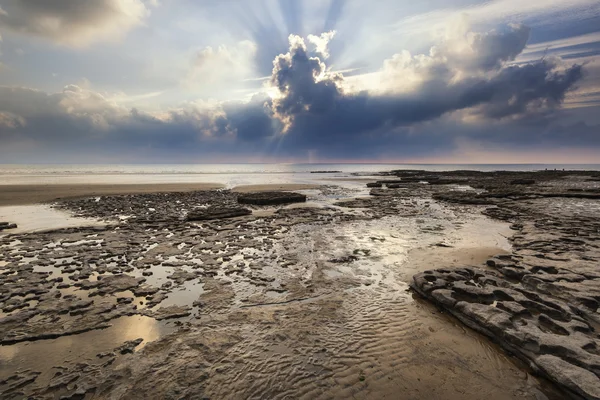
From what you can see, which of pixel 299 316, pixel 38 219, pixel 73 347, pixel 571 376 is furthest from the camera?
pixel 38 219

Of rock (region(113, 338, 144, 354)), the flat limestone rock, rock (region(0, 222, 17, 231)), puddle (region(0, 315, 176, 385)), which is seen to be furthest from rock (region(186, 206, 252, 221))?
rock (region(113, 338, 144, 354))

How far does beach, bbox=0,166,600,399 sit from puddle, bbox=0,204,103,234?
2754 mm

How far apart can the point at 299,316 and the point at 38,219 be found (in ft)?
76.1

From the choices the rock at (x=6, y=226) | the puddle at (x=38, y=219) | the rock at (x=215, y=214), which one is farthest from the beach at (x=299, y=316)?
the rock at (x=215, y=214)

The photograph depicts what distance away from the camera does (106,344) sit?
5953 mm

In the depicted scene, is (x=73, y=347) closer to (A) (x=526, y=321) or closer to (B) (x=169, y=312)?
(B) (x=169, y=312)

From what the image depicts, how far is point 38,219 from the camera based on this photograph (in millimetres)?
19781

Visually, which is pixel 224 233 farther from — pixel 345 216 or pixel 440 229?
pixel 440 229

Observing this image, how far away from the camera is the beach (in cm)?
492

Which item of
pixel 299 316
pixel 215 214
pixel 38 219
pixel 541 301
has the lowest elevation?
pixel 299 316

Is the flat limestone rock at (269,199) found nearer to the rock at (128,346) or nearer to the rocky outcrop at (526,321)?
the rocky outcrop at (526,321)

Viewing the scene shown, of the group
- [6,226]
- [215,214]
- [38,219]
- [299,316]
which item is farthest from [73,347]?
[38,219]

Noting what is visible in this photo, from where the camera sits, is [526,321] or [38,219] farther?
[38,219]

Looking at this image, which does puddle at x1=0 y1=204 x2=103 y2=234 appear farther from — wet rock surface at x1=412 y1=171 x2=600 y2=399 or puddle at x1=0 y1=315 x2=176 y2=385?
wet rock surface at x1=412 y1=171 x2=600 y2=399
